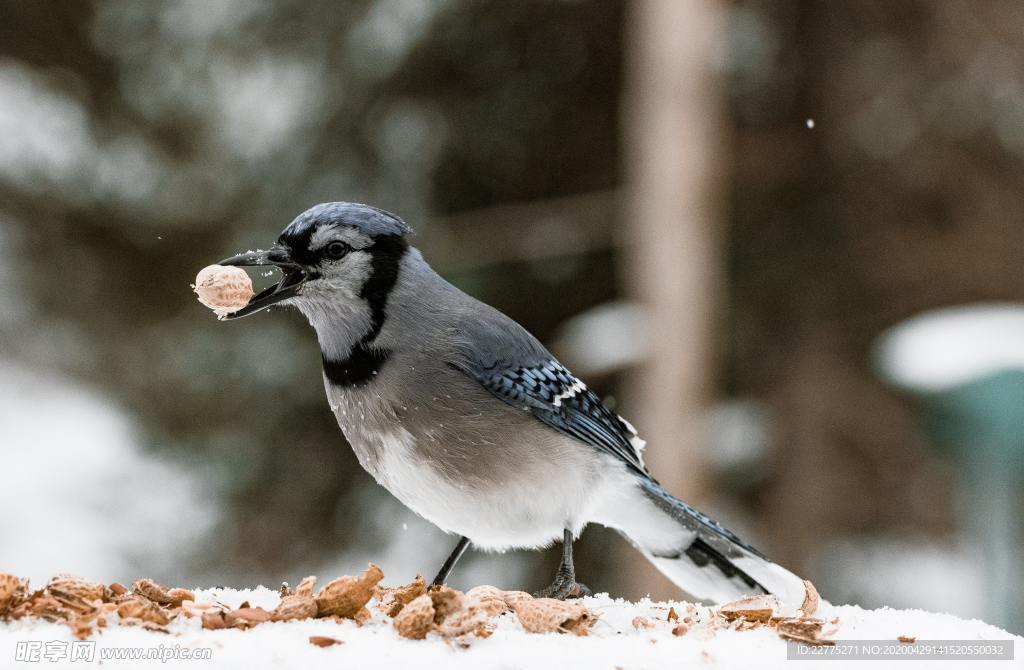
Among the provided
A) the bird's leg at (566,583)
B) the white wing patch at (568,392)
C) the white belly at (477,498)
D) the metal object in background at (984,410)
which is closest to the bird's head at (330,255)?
the white belly at (477,498)

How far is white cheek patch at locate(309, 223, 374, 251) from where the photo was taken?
1586 millimetres

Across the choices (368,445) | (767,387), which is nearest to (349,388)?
(368,445)

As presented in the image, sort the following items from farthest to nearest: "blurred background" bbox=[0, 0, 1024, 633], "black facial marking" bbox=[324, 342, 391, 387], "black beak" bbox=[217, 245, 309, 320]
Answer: "blurred background" bbox=[0, 0, 1024, 633] < "black facial marking" bbox=[324, 342, 391, 387] < "black beak" bbox=[217, 245, 309, 320]

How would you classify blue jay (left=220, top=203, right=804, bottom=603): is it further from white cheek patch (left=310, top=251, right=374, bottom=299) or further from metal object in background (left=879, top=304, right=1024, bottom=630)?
metal object in background (left=879, top=304, right=1024, bottom=630)

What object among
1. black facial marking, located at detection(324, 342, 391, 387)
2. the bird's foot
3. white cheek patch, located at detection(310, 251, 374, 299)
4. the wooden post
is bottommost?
the bird's foot

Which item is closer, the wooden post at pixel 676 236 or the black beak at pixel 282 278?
the black beak at pixel 282 278

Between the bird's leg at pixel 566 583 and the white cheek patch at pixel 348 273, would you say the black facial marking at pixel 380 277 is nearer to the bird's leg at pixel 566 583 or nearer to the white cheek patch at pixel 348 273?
the white cheek patch at pixel 348 273

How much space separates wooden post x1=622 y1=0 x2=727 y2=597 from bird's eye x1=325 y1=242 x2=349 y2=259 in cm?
202

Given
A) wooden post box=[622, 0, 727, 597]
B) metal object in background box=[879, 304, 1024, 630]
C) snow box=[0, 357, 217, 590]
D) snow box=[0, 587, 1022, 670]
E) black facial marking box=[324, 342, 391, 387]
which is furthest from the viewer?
snow box=[0, 357, 217, 590]

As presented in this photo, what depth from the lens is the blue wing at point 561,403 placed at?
5.69 ft

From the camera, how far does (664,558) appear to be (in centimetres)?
189

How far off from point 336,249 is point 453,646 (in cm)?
60

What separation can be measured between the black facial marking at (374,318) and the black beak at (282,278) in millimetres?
98

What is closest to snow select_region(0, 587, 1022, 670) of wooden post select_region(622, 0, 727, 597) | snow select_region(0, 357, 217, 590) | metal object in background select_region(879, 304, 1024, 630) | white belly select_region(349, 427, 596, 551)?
white belly select_region(349, 427, 596, 551)
